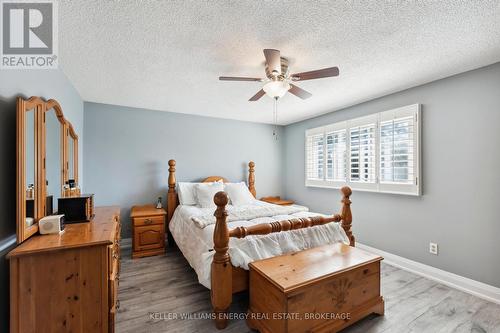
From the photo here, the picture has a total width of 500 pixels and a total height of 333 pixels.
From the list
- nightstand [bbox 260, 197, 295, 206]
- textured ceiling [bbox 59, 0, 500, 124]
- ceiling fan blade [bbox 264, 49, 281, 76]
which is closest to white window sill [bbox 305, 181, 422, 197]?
nightstand [bbox 260, 197, 295, 206]

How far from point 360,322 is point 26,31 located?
337cm

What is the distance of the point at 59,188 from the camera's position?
2029 millimetres

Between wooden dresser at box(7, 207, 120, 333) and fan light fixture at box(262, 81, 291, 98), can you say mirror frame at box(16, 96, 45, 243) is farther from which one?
fan light fixture at box(262, 81, 291, 98)

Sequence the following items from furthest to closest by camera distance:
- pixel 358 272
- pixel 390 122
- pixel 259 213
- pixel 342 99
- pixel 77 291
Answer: pixel 342 99, pixel 390 122, pixel 259 213, pixel 358 272, pixel 77 291

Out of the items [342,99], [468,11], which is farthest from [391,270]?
[468,11]

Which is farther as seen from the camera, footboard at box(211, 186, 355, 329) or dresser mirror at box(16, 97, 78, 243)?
footboard at box(211, 186, 355, 329)

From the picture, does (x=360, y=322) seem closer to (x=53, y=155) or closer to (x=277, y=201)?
(x=277, y=201)

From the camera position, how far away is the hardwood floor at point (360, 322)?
1.77m

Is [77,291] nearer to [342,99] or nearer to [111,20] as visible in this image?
[111,20]

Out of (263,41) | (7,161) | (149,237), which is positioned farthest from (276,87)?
(149,237)

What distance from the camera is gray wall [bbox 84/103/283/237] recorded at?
3410 millimetres

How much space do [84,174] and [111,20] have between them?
2590mm

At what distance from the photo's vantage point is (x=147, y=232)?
3193 mm

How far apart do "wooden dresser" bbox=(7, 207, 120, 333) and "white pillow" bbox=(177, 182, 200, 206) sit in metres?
2.07
